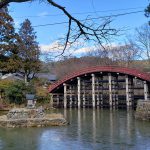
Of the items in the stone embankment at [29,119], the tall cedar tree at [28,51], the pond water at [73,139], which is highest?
the tall cedar tree at [28,51]

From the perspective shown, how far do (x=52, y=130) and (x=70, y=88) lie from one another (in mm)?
24640

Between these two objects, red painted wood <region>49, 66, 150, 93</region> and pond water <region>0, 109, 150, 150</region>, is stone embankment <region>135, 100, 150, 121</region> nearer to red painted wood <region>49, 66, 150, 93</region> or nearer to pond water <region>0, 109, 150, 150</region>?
pond water <region>0, 109, 150, 150</region>

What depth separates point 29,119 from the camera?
22625mm

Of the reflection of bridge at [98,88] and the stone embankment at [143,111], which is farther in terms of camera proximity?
the reflection of bridge at [98,88]

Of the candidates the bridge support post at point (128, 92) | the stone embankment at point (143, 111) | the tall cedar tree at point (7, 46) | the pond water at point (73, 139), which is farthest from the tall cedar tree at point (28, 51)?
the pond water at point (73, 139)

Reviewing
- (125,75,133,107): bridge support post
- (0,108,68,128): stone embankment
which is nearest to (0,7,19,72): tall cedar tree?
(125,75,133,107): bridge support post

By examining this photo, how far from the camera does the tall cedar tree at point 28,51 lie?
157 feet

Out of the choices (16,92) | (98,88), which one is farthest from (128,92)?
(16,92)

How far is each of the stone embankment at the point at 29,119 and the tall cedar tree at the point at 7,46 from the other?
692 inches

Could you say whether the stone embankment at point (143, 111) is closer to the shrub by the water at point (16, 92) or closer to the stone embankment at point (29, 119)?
the stone embankment at point (29, 119)

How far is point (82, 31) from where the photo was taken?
6430 mm

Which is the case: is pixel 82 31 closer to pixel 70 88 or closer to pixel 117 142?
pixel 117 142

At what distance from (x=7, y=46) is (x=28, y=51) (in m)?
8.88

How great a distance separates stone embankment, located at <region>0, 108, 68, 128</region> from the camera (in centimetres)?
2250
